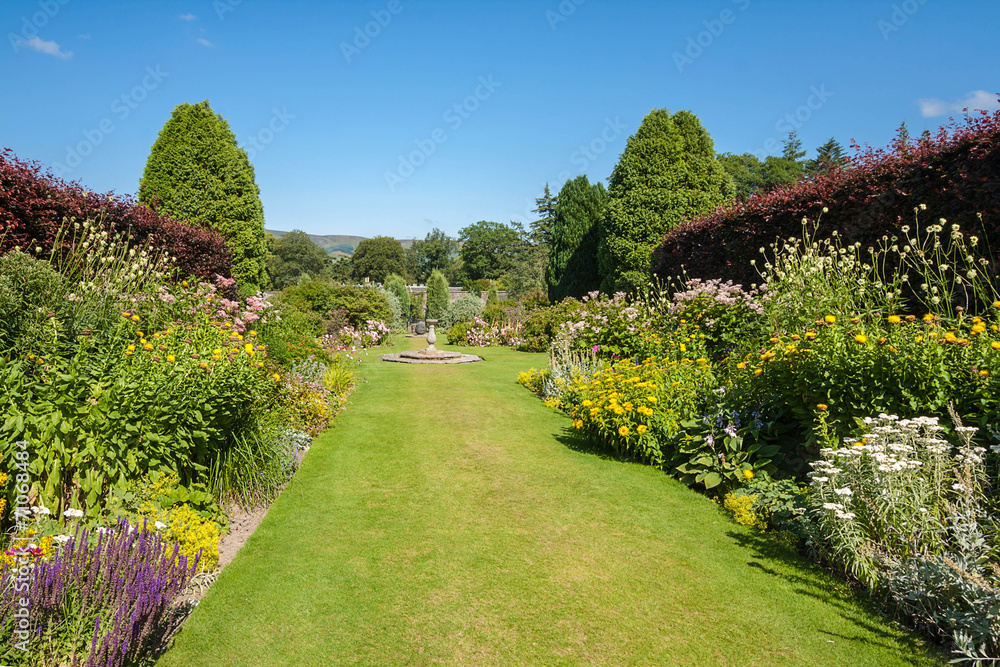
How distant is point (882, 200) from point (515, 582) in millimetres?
6889

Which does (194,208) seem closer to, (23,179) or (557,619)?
(23,179)

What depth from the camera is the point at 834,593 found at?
11.4ft

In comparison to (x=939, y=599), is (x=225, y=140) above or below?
above

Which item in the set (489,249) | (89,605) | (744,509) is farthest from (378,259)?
(89,605)

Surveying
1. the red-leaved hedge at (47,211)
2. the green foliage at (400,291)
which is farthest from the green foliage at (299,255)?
the red-leaved hedge at (47,211)

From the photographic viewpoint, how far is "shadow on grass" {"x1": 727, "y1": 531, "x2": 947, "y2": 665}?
295 centimetres

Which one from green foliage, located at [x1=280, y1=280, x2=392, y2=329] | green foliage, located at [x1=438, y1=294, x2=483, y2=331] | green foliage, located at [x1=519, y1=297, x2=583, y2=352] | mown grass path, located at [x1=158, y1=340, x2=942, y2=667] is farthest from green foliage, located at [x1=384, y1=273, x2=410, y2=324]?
mown grass path, located at [x1=158, y1=340, x2=942, y2=667]

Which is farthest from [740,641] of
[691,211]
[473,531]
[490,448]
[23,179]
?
[691,211]

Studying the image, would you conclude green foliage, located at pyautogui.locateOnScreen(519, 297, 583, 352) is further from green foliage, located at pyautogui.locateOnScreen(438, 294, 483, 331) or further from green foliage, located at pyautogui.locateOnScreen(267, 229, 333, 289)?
green foliage, located at pyautogui.locateOnScreen(267, 229, 333, 289)

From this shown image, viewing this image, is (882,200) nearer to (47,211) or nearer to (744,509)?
(744,509)

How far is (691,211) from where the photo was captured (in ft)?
59.9

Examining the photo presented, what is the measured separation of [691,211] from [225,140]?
15.2m

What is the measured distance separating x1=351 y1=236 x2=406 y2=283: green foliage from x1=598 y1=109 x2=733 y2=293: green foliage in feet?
201

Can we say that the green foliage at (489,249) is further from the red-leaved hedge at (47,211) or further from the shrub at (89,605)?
the shrub at (89,605)
